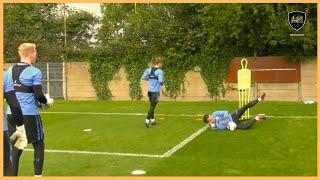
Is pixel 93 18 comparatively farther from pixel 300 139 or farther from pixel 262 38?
pixel 300 139

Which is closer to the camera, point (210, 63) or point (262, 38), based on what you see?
point (262, 38)

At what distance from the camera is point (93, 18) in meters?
28.1

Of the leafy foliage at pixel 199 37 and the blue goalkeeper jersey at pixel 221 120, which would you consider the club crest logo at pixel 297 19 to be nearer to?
the leafy foliage at pixel 199 37

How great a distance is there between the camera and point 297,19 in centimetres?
2020

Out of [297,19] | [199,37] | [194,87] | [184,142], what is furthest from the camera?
[194,87]

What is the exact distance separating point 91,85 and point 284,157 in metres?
16.3

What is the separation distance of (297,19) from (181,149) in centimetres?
1235

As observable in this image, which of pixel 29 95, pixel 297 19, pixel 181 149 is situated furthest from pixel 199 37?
pixel 29 95

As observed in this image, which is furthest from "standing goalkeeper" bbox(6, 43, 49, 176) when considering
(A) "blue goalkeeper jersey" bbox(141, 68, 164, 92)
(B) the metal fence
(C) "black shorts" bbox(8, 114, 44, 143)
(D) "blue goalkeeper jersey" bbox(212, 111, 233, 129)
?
(B) the metal fence

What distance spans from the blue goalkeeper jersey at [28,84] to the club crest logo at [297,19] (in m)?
15.1

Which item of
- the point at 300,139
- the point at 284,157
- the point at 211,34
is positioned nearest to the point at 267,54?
the point at 211,34

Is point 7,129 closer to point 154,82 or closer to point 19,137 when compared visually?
point 19,137

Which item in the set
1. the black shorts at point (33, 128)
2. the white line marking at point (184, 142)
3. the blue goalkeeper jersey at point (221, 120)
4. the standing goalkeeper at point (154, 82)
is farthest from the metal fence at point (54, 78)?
the black shorts at point (33, 128)

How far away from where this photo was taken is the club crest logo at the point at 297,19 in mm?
20109
